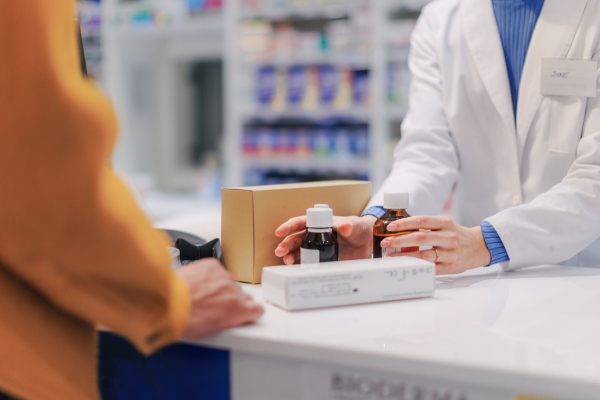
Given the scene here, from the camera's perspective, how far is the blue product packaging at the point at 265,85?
393 cm

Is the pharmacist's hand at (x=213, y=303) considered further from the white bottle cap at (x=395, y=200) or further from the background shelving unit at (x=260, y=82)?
Result: the background shelving unit at (x=260, y=82)

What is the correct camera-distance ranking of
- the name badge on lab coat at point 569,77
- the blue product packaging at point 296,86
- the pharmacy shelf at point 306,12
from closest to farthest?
the name badge on lab coat at point 569,77, the pharmacy shelf at point 306,12, the blue product packaging at point 296,86

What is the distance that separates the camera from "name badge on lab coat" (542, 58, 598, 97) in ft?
4.38

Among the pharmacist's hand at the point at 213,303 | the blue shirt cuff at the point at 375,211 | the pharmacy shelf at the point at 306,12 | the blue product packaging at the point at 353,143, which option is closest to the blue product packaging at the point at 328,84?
the blue product packaging at the point at 353,143

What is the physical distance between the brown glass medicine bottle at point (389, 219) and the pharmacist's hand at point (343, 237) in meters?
0.05

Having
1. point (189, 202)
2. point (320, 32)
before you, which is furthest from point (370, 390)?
point (189, 202)

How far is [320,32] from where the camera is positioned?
388 cm

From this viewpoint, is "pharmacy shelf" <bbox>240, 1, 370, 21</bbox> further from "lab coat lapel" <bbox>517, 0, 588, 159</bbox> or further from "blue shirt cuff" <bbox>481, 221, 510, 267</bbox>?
"blue shirt cuff" <bbox>481, 221, 510, 267</bbox>

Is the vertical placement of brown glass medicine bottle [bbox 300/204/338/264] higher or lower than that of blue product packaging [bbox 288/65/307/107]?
lower

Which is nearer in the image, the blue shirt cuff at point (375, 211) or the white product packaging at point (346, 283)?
the white product packaging at point (346, 283)

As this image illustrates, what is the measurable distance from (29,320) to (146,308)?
156 millimetres

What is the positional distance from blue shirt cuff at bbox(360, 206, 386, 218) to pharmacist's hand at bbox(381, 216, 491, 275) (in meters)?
0.12

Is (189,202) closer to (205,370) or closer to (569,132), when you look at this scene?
(569,132)

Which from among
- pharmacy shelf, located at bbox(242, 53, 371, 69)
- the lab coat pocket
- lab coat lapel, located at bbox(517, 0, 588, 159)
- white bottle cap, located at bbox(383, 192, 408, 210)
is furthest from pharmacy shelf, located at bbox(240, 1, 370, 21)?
white bottle cap, located at bbox(383, 192, 408, 210)
